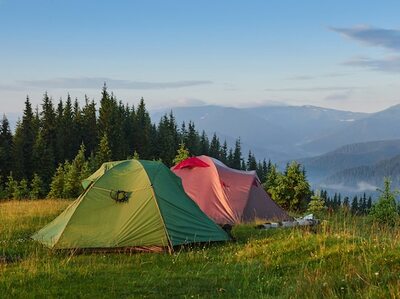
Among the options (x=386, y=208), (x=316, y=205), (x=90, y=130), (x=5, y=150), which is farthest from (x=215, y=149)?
(x=386, y=208)

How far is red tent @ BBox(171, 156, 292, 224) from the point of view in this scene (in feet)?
64.2

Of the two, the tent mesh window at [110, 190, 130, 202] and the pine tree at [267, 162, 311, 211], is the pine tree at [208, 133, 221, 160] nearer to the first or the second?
the pine tree at [267, 162, 311, 211]

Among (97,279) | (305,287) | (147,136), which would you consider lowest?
(147,136)

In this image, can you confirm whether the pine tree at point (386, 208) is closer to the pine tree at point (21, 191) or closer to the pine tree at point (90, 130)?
the pine tree at point (21, 191)

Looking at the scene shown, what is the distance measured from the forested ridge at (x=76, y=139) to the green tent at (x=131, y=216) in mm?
47476

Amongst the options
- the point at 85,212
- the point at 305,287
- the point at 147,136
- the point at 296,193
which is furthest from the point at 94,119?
the point at 305,287

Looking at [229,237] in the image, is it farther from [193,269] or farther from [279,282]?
[279,282]

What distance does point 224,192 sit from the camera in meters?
19.8

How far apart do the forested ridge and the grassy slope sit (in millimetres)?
50054

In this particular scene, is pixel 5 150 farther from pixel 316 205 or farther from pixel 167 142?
pixel 316 205

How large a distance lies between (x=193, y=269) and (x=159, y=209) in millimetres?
3129

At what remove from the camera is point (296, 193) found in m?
29.0

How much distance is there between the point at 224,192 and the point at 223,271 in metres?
9.88

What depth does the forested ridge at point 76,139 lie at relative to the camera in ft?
268
